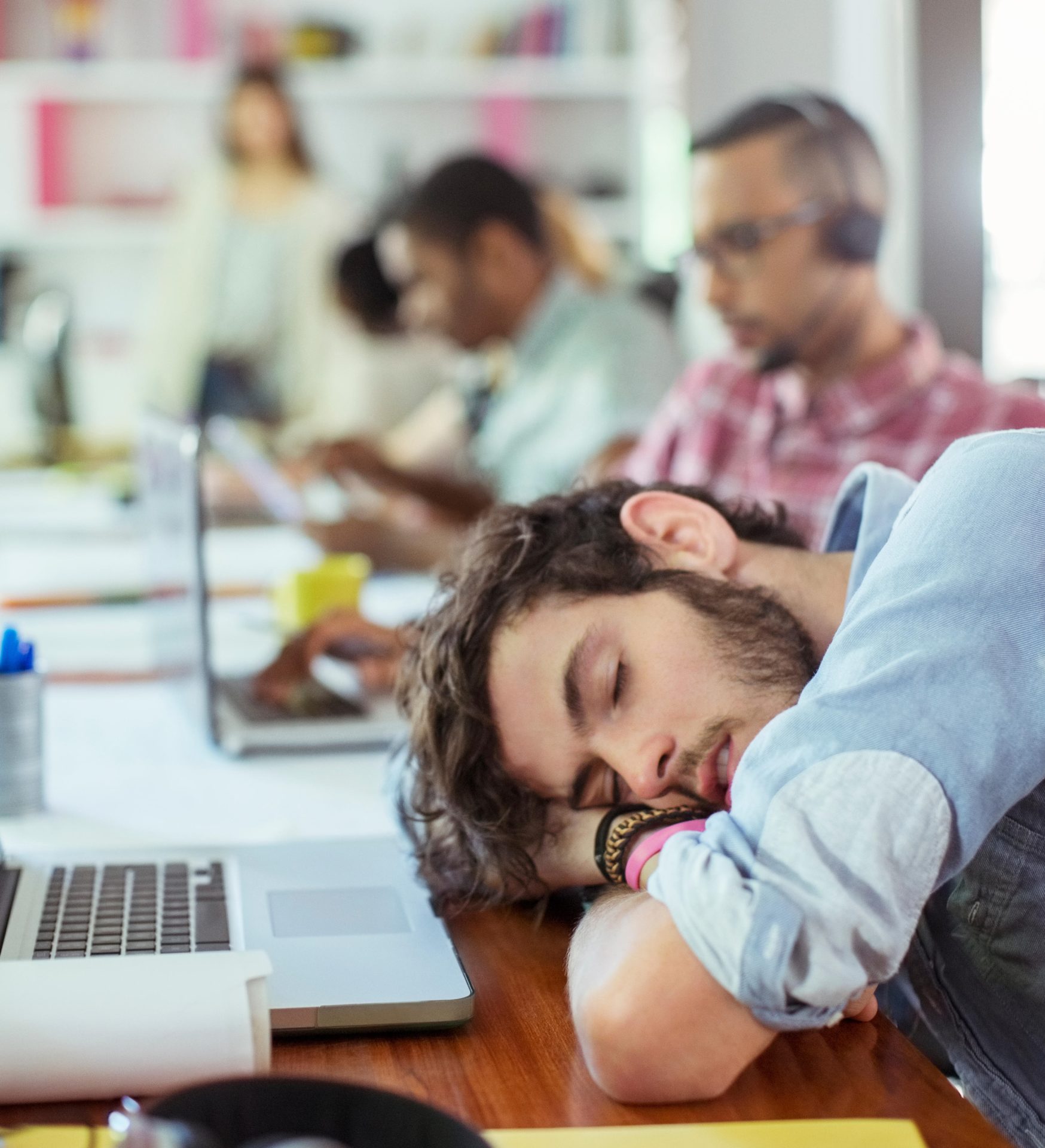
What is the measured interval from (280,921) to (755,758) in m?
0.33

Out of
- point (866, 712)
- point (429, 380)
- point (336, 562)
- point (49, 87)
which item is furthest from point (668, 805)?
point (49, 87)

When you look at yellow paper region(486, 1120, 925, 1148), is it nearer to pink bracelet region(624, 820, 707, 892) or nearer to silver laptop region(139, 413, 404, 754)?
pink bracelet region(624, 820, 707, 892)

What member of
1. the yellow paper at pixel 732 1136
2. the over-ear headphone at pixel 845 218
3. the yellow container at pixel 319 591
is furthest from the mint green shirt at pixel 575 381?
the yellow paper at pixel 732 1136

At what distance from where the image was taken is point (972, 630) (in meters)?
0.74

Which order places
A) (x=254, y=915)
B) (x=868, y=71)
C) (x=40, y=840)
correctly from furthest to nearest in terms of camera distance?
(x=868, y=71) → (x=40, y=840) → (x=254, y=915)

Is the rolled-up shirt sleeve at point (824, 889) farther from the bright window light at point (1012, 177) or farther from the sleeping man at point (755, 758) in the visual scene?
the bright window light at point (1012, 177)

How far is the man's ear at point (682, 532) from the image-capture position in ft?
3.30

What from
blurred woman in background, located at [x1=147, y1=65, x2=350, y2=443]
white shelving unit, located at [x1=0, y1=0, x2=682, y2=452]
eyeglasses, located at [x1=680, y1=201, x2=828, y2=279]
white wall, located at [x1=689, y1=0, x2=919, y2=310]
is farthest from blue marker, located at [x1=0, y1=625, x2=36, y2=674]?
white shelving unit, located at [x1=0, y1=0, x2=682, y2=452]

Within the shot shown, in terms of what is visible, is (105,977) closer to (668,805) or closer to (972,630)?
(668,805)

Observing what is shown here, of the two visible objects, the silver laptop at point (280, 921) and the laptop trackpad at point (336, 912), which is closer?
the silver laptop at point (280, 921)

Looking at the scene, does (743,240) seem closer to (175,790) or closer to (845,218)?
(845,218)

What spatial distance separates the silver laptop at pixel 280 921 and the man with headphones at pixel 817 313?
135 centimetres

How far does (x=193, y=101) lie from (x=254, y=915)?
417 centimetres

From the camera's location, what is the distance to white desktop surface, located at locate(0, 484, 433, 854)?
114 cm
